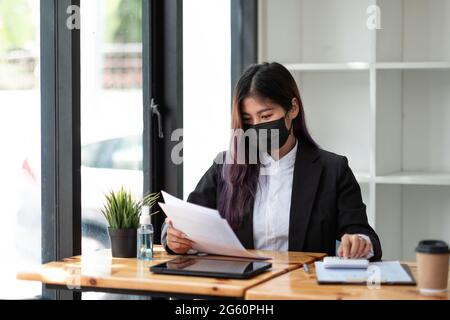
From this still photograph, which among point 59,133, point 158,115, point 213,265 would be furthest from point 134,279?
point 158,115

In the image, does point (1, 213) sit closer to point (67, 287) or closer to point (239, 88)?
point (67, 287)

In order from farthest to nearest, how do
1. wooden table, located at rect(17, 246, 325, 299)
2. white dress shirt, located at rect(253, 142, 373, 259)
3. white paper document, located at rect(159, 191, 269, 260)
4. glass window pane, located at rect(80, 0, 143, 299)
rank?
glass window pane, located at rect(80, 0, 143, 299), white dress shirt, located at rect(253, 142, 373, 259), white paper document, located at rect(159, 191, 269, 260), wooden table, located at rect(17, 246, 325, 299)

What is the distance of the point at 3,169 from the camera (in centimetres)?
244

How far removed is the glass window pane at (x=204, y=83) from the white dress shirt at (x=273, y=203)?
837 millimetres

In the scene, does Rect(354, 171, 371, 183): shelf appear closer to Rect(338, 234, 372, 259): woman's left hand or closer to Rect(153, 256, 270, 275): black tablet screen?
A: Rect(338, 234, 372, 259): woman's left hand

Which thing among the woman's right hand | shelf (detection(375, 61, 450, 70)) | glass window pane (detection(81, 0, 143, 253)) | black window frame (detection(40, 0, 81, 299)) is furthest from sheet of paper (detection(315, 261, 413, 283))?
shelf (detection(375, 61, 450, 70))

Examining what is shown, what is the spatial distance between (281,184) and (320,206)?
156 mm

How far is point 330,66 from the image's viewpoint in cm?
380

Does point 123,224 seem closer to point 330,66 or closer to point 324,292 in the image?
point 324,292

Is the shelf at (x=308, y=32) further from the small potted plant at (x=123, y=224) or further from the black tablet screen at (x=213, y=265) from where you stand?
the black tablet screen at (x=213, y=265)

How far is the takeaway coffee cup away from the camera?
188cm

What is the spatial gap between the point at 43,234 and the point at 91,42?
72 centimetres
